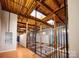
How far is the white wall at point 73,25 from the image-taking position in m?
1.98

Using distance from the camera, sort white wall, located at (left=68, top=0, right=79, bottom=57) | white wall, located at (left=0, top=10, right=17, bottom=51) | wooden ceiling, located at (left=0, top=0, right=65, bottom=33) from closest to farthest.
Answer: white wall, located at (left=68, top=0, right=79, bottom=57) < wooden ceiling, located at (left=0, top=0, right=65, bottom=33) < white wall, located at (left=0, top=10, right=17, bottom=51)

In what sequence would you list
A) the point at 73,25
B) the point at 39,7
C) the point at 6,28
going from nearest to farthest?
the point at 73,25
the point at 39,7
the point at 6,28

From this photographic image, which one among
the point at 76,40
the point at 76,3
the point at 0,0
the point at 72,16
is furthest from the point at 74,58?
the point at 0,0

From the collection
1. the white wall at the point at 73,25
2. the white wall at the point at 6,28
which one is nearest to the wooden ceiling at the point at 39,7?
the white wall at the point at 6,28

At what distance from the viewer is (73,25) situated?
2027mm

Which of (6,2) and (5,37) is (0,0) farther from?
(5,37)

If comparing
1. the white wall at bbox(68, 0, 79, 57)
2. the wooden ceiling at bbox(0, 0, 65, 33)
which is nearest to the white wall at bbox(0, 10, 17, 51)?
the wooden ceiling at bbox(0, 0, 65, 33)

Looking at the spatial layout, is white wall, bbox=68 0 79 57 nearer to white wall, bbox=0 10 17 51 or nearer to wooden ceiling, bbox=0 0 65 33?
wooden ceiling, bbox=0 0 65 33

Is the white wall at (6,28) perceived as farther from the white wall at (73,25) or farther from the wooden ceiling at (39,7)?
the white wall at (73,25)

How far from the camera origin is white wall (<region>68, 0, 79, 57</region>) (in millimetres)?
1980

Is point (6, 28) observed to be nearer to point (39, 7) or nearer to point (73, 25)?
point (39, 7)

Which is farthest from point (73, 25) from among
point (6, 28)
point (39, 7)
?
point (6, 28)

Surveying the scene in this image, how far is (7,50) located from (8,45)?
33 centimetres

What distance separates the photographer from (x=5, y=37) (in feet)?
22.3
